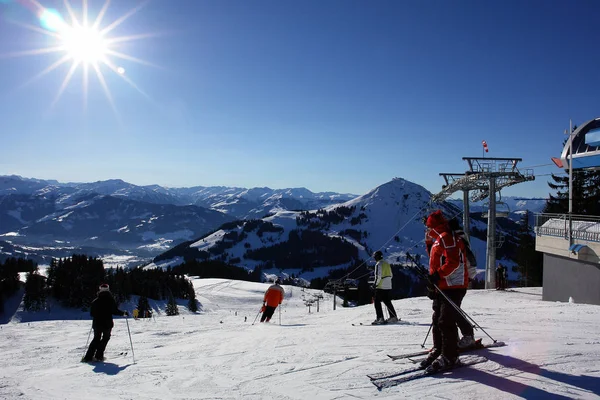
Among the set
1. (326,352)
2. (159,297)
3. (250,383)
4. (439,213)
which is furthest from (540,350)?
(159,297)

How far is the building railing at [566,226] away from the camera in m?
16.2

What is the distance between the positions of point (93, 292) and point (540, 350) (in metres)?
60.9

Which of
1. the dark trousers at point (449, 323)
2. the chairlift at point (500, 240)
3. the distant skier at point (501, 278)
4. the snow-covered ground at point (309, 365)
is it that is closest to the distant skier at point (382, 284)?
the snow-covered ground at point (309, 365)

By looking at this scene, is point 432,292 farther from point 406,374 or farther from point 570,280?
point 570,280

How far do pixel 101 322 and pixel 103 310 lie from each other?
27 centimetres

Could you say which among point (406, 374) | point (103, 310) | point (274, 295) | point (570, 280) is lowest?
point (274, 295)

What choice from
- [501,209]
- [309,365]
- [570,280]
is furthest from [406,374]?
[501,209]

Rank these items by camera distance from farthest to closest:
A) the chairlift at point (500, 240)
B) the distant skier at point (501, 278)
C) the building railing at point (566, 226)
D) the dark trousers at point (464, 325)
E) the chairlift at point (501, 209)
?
1. the chairlift at point (501, 209)
2. the distant skier at point (501, 278)
3. the chairlift at point (500, 240)
4. the building railing at point (566, 226)
5. the dark trousers at point (464, 325)

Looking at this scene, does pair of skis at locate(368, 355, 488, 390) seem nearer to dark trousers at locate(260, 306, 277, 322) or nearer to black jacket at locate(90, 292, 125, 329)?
black jacket at locate(90, 292, 125, 329)

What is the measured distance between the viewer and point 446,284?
19.4 feet

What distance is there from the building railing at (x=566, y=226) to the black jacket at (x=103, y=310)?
17789 millimetres

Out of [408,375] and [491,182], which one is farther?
[491,182]

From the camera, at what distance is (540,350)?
6703 millimetres

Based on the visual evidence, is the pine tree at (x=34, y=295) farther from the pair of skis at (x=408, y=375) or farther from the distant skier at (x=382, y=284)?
the pair of skis at (x=408, y=375)
